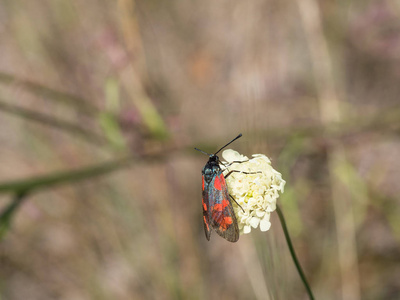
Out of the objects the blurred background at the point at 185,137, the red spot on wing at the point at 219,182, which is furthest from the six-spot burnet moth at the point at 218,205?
the blurred background at the point at 185,137

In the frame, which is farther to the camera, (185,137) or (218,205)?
(185,137)

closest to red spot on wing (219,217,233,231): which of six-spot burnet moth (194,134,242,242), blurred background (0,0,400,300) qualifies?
six-spot burnet moth (194,134,242,242)

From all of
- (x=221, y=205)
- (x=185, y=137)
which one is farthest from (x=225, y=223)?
(x=185, y=137)

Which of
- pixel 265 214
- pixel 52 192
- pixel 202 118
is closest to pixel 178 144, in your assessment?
pixel 202 118

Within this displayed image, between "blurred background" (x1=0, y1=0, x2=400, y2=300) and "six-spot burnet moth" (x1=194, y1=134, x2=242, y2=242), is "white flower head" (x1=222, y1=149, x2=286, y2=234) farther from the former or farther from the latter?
"blurred background" (x1=0, y1=0, x2=400, y2=300)

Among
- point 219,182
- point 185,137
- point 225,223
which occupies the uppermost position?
point 185,137

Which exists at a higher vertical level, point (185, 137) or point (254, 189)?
point (185, 137)

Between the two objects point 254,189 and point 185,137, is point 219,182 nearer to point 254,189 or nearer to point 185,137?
point 254,189

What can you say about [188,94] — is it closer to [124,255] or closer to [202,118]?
[202,118]
